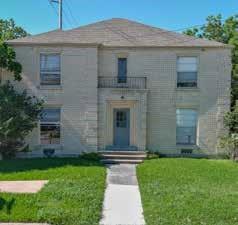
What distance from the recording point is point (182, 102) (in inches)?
699

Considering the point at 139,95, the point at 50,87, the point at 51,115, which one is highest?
the point at 50,87

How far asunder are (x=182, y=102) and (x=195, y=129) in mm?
1543

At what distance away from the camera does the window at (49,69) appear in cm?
1761

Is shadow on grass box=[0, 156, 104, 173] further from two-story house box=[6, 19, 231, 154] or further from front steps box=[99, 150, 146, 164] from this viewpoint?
two-story house box=[6, 19, 231, 154]

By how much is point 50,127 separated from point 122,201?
9.37 metres

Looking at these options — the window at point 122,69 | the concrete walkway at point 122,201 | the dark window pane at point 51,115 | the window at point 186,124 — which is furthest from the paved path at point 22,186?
the window at point 186,124

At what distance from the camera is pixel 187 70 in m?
17.8

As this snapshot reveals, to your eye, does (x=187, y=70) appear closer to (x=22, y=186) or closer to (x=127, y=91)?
(x=127, y=91)

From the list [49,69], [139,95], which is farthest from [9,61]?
[139,95]

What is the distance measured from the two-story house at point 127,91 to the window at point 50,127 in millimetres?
50

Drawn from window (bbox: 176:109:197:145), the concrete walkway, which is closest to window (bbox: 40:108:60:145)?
the concrete walkway

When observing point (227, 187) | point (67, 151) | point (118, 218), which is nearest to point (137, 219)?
point (118, 218)

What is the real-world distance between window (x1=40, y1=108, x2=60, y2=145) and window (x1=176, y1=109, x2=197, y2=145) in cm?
614

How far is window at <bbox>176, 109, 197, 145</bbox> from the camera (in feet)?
58.6
